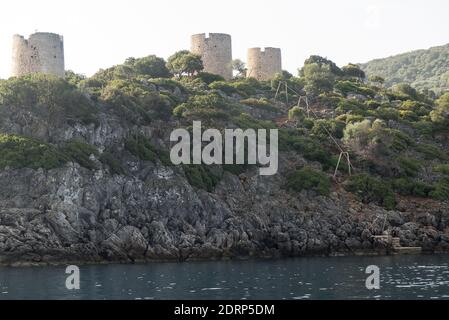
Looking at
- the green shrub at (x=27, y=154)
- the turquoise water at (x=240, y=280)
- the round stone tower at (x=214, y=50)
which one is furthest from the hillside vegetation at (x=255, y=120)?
the turquoise water at (x=240, y=280)

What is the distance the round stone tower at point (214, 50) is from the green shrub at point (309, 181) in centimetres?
3305

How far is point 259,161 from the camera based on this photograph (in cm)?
6669

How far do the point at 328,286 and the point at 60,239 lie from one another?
20.5 metres

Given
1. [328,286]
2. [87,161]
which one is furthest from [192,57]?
[328,286]

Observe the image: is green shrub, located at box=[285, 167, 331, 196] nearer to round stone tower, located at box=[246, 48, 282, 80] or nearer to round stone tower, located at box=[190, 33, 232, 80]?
round stone tower, located at box=[190, 33, 232, 80]

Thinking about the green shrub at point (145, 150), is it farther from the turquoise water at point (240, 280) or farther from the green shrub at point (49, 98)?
the turquoise water at point (240, 280)

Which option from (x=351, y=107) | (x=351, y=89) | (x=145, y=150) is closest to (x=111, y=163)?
(x=145, y=150)

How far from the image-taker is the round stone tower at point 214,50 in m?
94.9

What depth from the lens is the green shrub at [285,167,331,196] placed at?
63.6 m

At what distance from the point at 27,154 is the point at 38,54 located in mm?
20554

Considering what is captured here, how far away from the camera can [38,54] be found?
72.7 metres

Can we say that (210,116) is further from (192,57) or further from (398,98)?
(398,98)

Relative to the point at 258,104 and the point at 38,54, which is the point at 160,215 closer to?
the point at 38,54

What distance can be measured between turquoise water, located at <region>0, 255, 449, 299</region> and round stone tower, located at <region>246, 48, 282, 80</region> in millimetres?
53168
